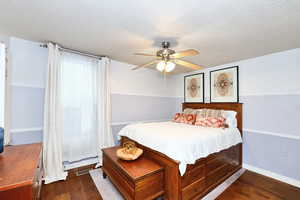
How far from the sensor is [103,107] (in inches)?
112

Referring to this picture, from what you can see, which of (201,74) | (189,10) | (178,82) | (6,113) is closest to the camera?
(189,10)

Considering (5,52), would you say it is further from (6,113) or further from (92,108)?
(92,108)

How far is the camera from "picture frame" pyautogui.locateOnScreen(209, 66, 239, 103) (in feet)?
9.72

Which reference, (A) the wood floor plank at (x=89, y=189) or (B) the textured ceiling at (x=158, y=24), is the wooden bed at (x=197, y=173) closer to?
(A) the wood floor plank at (x=89, y=189)

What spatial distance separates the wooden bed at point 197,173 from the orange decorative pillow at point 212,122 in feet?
1.57

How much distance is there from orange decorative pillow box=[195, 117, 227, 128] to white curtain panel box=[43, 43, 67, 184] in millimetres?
2841

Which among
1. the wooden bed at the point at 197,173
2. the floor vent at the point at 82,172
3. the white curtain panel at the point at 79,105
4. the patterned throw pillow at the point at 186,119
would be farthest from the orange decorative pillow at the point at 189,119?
the floor vent at the point at 82,172

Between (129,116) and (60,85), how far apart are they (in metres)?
1.71

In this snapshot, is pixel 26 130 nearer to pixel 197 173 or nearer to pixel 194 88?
pixel 197 173


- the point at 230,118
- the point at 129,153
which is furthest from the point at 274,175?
the point at 129,153

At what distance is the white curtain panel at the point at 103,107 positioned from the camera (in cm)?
283

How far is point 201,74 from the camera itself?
12.1 feet

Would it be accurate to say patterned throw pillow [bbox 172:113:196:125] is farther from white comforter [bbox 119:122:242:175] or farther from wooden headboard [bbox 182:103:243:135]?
white comforter [bbox 119:122:242:175]

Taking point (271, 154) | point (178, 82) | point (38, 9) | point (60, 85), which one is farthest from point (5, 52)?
point (271, 154)
